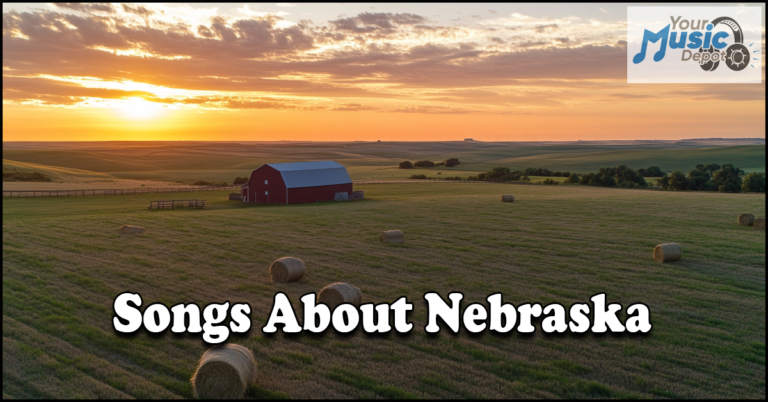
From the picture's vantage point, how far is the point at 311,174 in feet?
205

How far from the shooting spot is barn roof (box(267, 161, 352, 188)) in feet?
197

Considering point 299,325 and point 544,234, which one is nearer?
point 299,325

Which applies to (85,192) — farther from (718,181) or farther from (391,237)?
(718,181)

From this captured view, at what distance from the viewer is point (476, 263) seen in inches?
961

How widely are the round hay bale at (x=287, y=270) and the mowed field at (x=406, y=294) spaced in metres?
0.41

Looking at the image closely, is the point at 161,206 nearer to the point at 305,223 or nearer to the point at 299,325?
the point at 305,223

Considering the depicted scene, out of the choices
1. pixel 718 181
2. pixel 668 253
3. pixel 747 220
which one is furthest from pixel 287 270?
Result: pixel 718 181

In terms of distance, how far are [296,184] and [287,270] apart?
1567 inches

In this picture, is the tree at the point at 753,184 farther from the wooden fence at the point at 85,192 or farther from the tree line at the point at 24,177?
the tree line at the point at 24,177

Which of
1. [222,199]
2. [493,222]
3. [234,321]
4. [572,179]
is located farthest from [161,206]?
[572,179]

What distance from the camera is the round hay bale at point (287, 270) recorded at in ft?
68.7

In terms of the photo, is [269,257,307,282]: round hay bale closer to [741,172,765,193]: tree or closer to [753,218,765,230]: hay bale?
[753,218,765,230]: hay bale

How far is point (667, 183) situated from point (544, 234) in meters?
59.8

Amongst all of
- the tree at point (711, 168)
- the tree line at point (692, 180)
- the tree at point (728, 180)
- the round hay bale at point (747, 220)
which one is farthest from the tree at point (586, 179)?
the round hay bale at point (747, 220)
